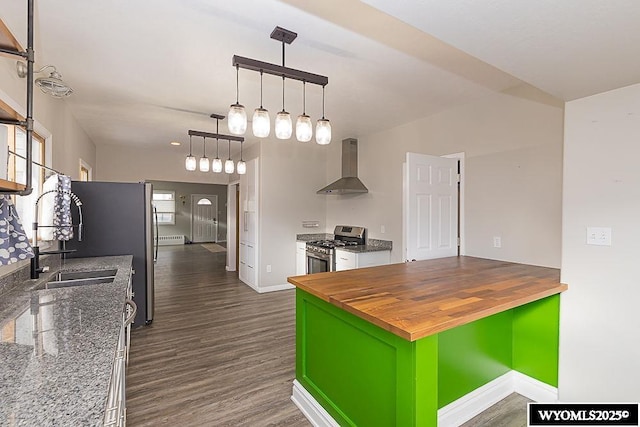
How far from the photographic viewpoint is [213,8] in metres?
1.84

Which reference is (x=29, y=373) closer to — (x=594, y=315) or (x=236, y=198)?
(x=594, y=315)

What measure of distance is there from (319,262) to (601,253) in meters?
3.41

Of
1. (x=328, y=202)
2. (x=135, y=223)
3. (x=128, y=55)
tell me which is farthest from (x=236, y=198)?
(x=128, y=55)

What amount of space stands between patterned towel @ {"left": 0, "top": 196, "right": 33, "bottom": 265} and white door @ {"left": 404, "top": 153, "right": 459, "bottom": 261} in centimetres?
289

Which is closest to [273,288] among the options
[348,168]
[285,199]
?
[285,199]

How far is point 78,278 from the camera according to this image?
104 inches

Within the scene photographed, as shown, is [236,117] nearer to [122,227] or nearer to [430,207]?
[430,207]

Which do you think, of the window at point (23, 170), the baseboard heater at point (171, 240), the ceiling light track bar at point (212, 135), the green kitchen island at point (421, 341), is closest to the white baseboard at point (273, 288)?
the ceiling light track bar at point (212, 135)

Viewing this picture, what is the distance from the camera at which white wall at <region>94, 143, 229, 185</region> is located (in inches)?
236

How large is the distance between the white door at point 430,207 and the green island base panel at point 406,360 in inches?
40.2

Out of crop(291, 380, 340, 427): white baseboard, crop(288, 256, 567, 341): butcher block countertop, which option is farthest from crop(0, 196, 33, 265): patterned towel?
crop(291, 380, 340, 427): white baseboard

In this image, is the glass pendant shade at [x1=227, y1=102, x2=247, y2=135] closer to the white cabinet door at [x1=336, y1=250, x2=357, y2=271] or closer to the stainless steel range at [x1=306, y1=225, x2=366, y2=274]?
the white cabinet door at [x1=336, y1=250, x2=357, y2=271]

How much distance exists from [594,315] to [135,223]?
14.3 feet

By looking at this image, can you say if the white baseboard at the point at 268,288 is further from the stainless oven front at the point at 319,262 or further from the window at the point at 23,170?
the window at the point at 23,170
